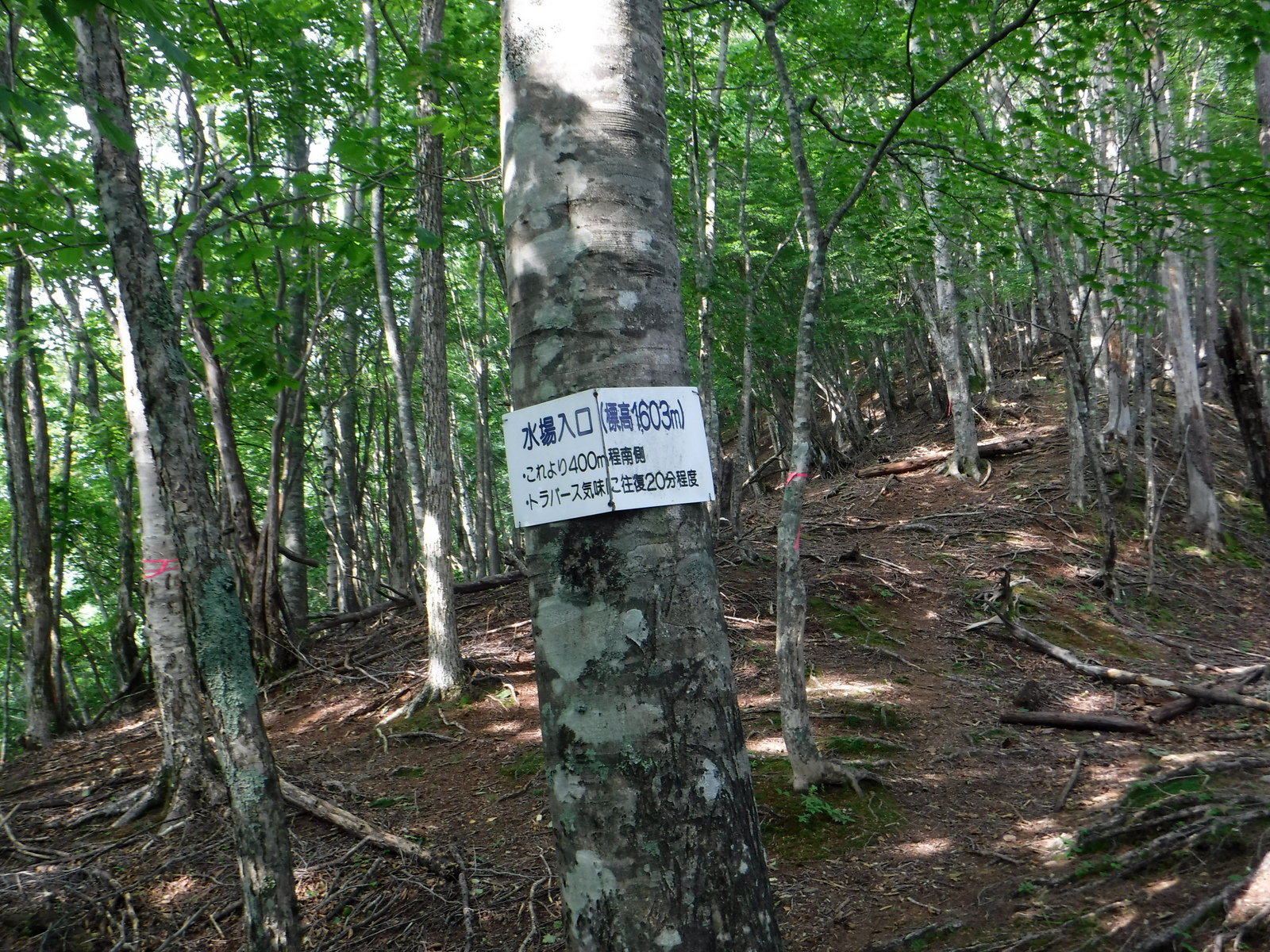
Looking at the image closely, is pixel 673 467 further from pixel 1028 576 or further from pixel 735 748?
pixel 1028 576

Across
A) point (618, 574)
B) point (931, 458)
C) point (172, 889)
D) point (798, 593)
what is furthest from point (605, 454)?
point (931, 458)

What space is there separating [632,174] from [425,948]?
3361mm

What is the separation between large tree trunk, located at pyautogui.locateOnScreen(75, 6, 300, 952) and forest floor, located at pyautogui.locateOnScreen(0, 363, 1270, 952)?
98cm

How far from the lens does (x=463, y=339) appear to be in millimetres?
14477

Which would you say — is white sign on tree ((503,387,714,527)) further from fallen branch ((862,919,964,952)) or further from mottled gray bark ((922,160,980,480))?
mottled gray bark ((922,160,980,480))

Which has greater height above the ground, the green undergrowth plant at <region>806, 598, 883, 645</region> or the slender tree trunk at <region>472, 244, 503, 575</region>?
the slender tree trunk at <region>472, 244, 503, 575</region>

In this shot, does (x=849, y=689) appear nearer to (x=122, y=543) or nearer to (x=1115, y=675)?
(x=1115, y=675)

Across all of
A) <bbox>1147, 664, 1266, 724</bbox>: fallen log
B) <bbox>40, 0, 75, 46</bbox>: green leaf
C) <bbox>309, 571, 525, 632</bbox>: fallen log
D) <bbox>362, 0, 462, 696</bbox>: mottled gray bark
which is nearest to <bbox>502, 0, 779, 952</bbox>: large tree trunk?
<bbox>40, 0, 75, 46</bbox>: green leaf

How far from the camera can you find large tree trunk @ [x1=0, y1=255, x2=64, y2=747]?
7930 mm

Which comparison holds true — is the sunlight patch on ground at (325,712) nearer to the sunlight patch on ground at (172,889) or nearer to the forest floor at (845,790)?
the forest floor at (845,790)

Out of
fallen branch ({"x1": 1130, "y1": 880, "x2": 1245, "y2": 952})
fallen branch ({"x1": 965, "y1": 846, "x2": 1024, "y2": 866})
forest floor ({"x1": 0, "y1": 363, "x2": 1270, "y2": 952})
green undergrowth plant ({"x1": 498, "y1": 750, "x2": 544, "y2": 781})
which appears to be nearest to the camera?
fallen branch ({"x1": 1130, "y1": 880, "x2": 1245, "y2": 952})

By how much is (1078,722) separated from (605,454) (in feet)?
18.8

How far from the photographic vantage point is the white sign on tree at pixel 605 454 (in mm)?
1602

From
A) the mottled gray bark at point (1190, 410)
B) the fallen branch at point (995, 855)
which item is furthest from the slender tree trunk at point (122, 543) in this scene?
the mottled gray bark at point (1190, 410)
